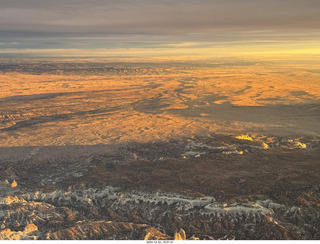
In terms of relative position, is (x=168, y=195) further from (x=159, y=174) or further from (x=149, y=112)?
(x=149, y=112)

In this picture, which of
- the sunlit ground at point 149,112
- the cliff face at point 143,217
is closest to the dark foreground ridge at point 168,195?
the cliff face at point 143,217

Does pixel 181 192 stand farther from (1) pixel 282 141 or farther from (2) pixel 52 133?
(2) pixel 52 133

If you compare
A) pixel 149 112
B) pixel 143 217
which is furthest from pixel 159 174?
pixel 149 112

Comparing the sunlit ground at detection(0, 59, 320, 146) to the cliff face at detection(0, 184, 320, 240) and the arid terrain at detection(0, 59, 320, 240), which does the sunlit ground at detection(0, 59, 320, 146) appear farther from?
the cliff face at detection(0, 184, 320, 240)

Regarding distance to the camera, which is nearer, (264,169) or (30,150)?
(264,169)

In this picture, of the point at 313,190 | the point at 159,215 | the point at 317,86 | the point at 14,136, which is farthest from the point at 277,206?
the point at 317,86

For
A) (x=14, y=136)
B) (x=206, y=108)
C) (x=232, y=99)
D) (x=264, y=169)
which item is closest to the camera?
(x=264, y=169)

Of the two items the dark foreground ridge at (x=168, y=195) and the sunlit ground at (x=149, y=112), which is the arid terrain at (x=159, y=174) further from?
the sunlit ground at (x=149, y=112)
